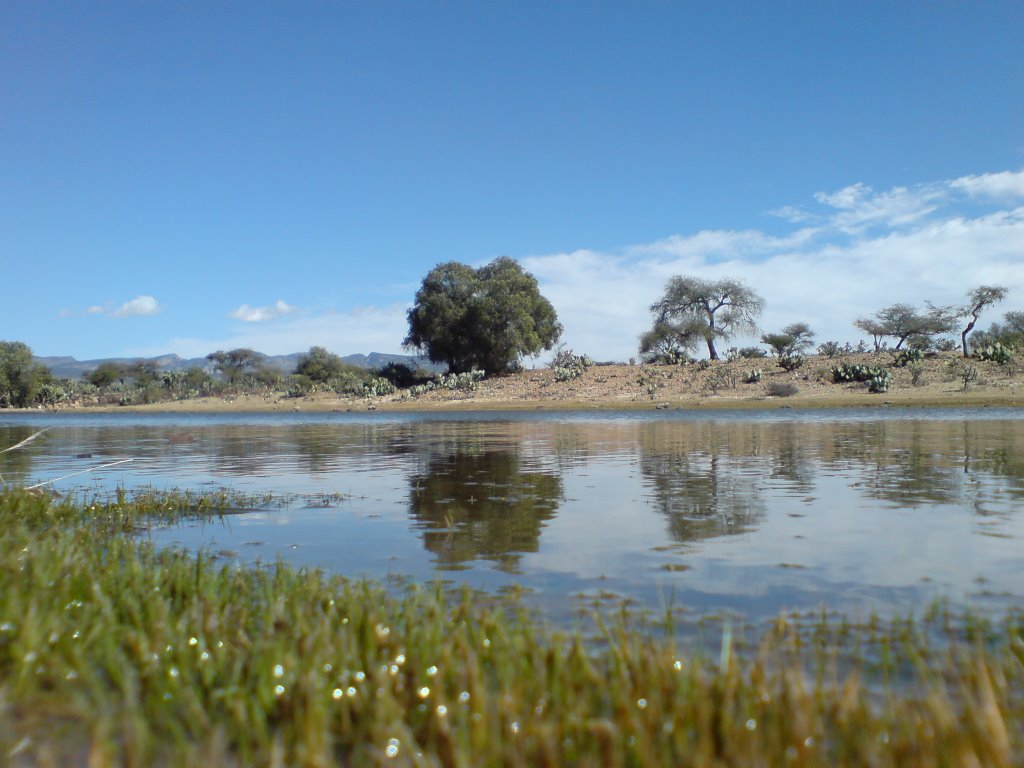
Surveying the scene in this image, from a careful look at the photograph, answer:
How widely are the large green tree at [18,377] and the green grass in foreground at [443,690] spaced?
7652 cm

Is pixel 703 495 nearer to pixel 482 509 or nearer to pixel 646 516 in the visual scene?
pixel 646 516

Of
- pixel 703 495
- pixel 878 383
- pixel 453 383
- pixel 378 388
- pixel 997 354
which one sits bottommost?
pixel 703 495

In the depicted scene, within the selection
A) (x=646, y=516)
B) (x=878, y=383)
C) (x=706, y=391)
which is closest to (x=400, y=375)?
(x=706, y=391)

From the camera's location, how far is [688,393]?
50.4m

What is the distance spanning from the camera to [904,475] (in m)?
13.5

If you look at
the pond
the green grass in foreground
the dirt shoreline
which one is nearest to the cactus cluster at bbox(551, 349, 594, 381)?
the dirt shoreline

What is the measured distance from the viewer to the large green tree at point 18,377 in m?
71.2

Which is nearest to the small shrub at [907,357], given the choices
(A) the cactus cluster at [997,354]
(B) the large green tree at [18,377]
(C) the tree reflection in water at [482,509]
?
(A) the cactus cluster at [997,354]

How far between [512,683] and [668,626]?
52.4 inches

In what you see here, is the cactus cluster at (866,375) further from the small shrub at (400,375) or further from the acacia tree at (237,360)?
the acacia tree at (237,360)

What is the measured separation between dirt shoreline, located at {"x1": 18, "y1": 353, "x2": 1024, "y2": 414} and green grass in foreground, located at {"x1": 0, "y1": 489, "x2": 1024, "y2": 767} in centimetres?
4005

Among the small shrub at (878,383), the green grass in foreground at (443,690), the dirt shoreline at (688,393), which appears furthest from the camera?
the small shrub at (878,383)

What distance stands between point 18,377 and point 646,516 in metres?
75.5

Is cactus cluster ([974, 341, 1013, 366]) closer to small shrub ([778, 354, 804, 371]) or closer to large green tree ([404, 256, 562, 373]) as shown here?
small shrub ([778, 354, 804, 371])
